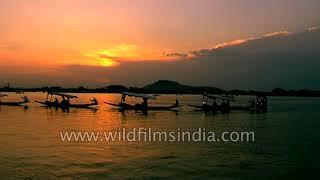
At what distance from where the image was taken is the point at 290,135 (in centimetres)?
3744

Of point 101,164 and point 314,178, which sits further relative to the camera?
point 101,164

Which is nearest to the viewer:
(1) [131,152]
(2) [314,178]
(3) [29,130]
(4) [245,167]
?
(2) [314,178]

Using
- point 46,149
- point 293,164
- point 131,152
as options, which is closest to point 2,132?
point 46,149

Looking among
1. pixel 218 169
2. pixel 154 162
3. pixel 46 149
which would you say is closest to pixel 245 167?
pixel 218 169

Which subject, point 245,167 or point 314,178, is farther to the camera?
point 245,167

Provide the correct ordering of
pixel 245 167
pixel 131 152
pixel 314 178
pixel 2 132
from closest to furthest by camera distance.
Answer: pixel 314 178 < pixel 245 167 < pixel 131 152 < pixel 2 132

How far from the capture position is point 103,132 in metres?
37.4

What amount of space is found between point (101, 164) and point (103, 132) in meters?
15.8

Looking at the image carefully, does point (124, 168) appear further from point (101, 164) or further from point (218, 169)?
point (218, 169)

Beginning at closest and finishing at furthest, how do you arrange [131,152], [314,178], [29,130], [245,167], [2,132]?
[314,178]
[245,167]
[131,152]
[2,132]
[29,130]

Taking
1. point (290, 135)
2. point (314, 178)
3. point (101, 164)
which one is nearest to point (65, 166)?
point (101, 164)

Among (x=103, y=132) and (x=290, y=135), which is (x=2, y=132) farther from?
(x=290, y=135)

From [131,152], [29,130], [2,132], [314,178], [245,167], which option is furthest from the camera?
[29,130]

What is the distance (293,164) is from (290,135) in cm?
1505
